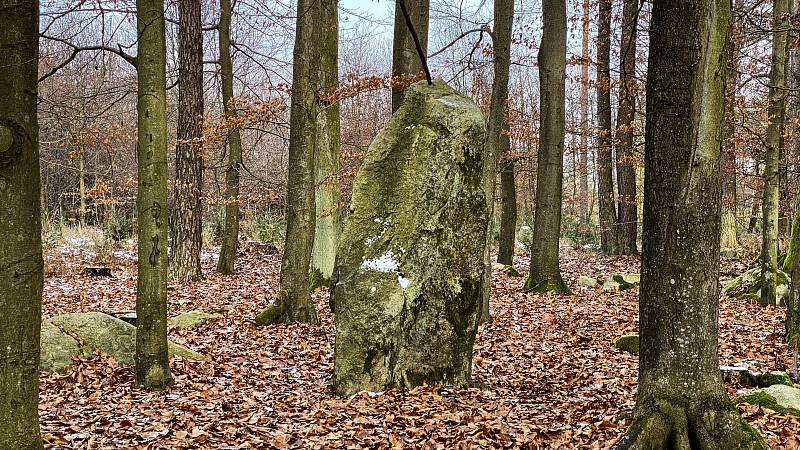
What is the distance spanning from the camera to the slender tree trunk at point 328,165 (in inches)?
458

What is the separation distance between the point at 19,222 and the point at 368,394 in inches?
145

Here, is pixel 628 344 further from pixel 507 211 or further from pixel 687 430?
pixel 507 211

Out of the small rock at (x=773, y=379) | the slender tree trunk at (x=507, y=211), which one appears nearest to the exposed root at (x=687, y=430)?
the small rock at (x=773, y=379)

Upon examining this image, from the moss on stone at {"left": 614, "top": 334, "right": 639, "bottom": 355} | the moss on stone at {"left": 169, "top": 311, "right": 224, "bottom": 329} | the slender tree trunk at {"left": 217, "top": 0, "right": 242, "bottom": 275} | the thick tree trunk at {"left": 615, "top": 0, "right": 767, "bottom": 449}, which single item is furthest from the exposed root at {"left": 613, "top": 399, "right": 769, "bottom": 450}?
the slender tree trunk at {"left": 217, "top": 0, "right": 242, "bottom": 275}

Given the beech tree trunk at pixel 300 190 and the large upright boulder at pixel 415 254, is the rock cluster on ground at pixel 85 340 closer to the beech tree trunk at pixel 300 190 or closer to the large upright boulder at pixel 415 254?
the beech tree trunk at pixel 300 190

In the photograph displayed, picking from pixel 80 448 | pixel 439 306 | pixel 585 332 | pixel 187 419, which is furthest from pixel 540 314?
pixel 80 448

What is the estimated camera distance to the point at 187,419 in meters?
5.30

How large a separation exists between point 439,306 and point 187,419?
2551mm

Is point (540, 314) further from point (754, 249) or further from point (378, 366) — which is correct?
point (754, 249)

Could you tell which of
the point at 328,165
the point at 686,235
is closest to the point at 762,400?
the point at 686,235

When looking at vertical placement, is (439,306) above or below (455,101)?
below

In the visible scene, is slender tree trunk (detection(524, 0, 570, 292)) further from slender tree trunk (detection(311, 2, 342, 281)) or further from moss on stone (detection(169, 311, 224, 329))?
moss on stone (detection(169, 311, 224, 329))

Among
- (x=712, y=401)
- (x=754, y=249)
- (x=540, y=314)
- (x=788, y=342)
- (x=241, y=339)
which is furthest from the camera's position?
(x=754, y=249)

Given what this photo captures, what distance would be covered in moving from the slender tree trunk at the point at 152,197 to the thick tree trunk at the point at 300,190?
10.2 feet
